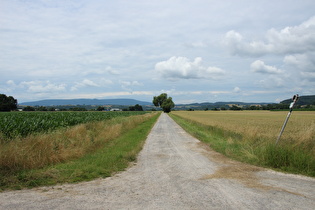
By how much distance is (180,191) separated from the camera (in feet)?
20.2

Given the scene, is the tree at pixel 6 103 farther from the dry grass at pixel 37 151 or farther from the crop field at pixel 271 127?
the dry grass at pixel 37 151

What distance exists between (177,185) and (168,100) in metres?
146

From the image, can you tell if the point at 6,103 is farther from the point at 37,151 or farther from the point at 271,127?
the point at 271,127

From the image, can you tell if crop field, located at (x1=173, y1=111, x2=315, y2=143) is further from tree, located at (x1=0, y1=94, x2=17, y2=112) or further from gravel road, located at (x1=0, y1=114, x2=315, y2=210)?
tree, located at (x1=0, y1=94, x2=17, y2=112)

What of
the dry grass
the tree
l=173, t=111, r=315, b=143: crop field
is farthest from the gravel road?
the tree

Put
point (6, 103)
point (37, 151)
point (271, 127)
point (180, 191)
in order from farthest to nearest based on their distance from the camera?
point (6, 103)
point (271, 127)
point (37, 151)
point (180, 191)

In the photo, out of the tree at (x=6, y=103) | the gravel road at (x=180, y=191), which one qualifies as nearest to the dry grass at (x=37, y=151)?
the gravel road at (x=180, y=191)

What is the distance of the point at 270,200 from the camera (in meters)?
5.50

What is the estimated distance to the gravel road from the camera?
17.1 feet

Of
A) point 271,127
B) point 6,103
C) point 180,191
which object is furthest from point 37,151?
point 6,103

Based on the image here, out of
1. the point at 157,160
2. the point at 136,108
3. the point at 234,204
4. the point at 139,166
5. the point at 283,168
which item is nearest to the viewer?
the point at 234,204

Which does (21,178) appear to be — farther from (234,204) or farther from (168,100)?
(168,100)

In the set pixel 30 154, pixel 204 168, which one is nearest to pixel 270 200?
pixel 204 168

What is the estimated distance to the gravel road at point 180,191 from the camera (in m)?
A: 5.22
